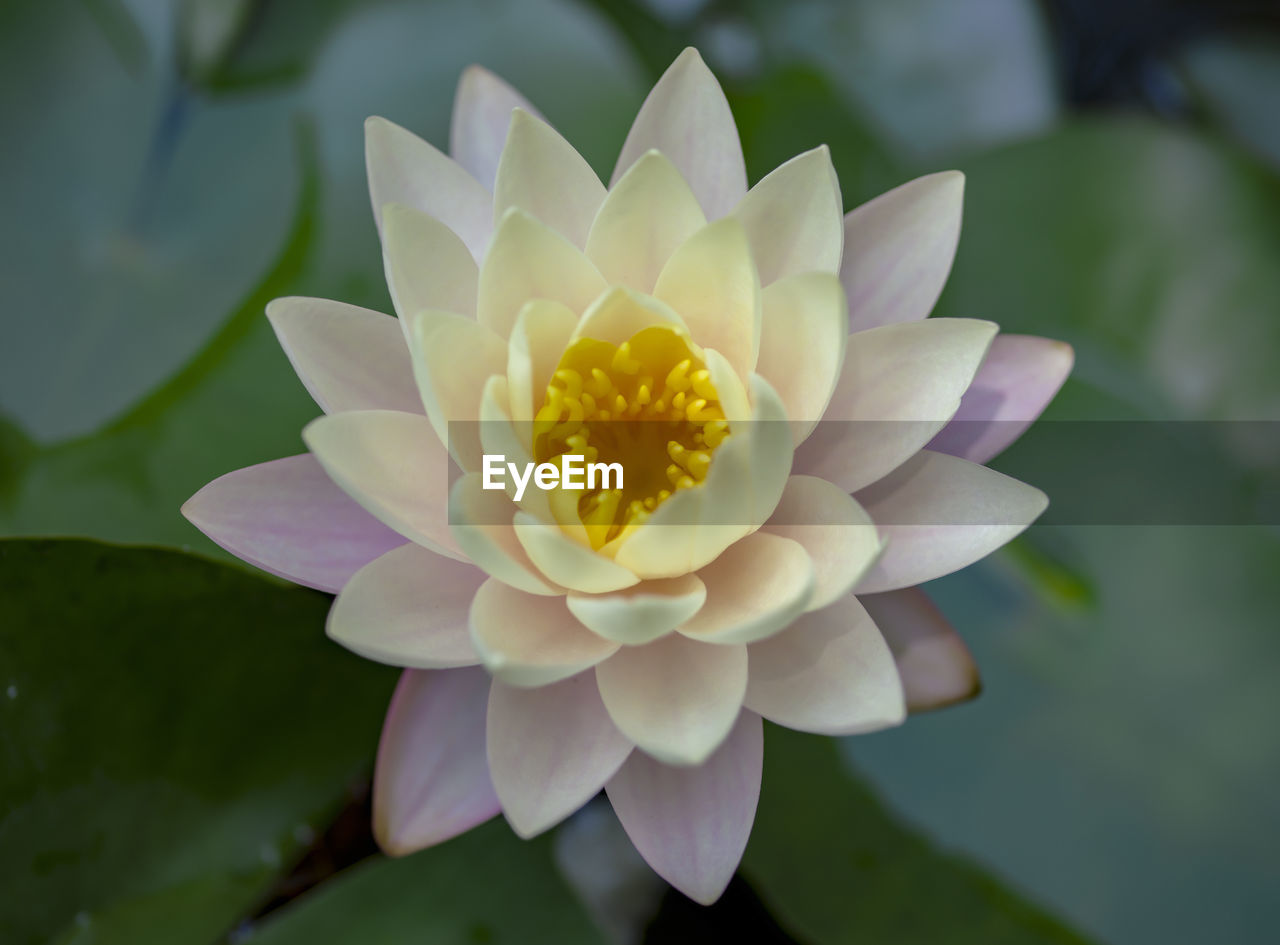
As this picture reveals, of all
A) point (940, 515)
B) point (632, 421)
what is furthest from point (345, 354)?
point (940, 515)

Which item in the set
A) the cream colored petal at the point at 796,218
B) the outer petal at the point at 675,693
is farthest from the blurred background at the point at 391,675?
the cream colored petal at the point at 796,218

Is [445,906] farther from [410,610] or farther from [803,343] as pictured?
[803,343]

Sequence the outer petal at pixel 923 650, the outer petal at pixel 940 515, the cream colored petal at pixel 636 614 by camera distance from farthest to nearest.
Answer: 1. the outer petal at pixel 923 650
2. the outer petal at pixel 940 515
3. the cream colored petal at pixel 636 614

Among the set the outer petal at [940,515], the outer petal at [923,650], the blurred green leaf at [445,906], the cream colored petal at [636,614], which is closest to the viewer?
the cream colored petal at [636,614]

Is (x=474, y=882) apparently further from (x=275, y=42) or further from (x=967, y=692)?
(x=275, y=42)

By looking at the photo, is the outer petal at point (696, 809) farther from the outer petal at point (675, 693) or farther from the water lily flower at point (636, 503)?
the outer petal at point (675, 693)

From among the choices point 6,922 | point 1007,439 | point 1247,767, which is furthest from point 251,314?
point 1247,767

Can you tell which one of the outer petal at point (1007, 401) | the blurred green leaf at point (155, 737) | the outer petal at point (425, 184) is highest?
the outer petal at point (425, 184)
